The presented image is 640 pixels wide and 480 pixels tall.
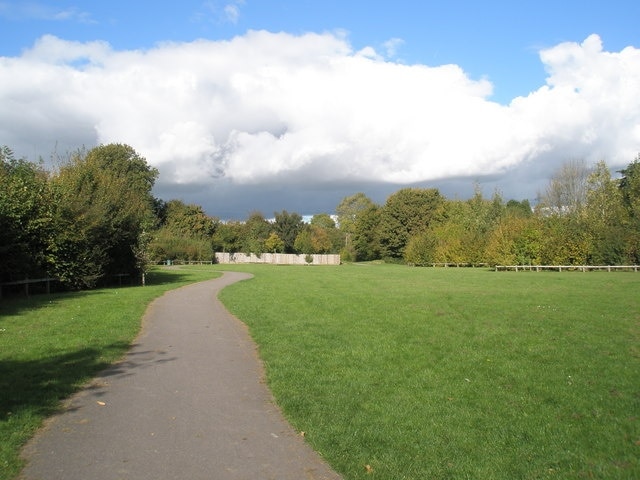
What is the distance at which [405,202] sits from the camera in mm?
88062

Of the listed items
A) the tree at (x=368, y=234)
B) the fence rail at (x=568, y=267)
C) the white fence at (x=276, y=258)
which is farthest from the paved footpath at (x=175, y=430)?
the tree at (x=368, y=234)

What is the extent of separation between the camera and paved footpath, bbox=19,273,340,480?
4824mm

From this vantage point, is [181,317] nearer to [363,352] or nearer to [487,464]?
[363,352]

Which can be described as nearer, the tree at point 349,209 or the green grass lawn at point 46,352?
the green grass lawn at point 46,352

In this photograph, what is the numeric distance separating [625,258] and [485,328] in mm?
40261

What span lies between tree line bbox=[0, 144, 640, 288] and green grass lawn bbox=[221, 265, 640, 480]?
1325cm

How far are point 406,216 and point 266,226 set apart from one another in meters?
33.4

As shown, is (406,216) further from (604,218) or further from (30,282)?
(30,282)

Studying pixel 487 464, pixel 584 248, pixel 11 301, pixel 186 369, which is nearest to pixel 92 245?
pixel 11 301

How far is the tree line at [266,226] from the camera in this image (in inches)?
938

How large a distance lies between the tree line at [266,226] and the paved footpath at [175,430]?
14.6 m

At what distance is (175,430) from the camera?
19.3 feet

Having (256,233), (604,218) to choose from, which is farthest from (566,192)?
(256,233)

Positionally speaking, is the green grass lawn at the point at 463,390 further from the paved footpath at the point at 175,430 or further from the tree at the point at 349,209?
the tree at the point at 349,209
